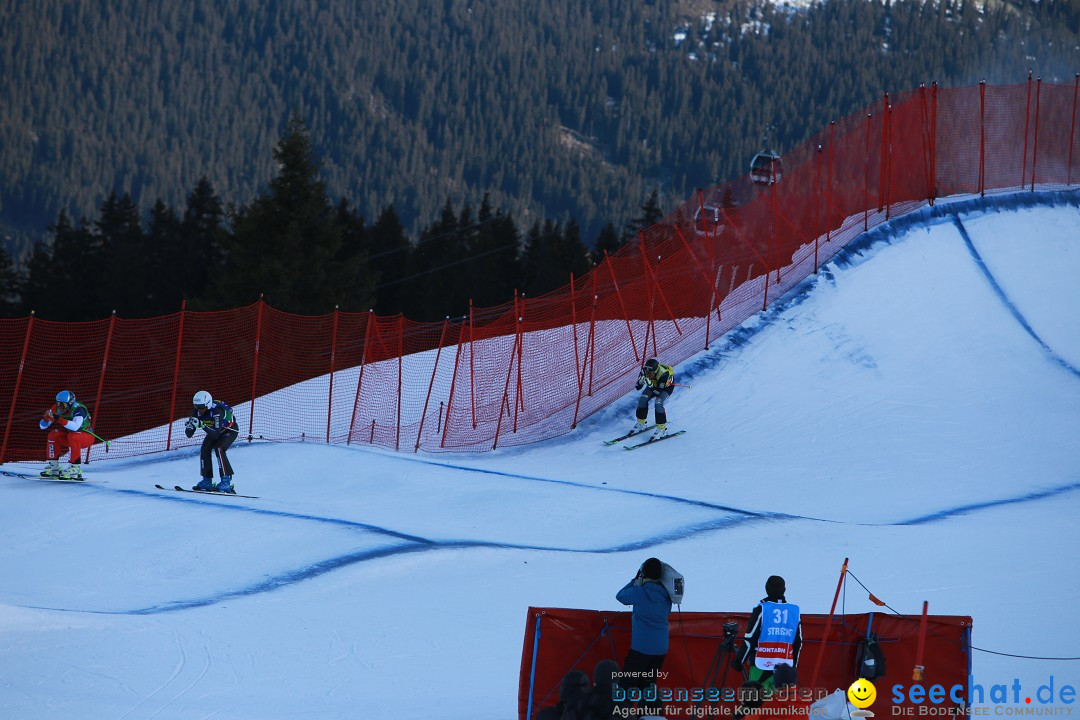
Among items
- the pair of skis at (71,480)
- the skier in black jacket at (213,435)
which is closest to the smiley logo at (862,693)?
the pair of skis at (71,480)

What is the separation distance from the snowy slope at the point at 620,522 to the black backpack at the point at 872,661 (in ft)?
5.78

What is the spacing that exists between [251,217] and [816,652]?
40.4 meters

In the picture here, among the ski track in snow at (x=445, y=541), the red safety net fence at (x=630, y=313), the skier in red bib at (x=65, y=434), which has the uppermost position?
the red safety net fence at (x=630, y=313)

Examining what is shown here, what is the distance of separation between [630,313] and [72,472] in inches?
379

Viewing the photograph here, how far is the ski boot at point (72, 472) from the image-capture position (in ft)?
56.2

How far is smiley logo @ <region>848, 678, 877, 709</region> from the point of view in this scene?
8.05 metres

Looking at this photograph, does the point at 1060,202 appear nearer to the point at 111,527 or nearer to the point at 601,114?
Result: the point at 111,527

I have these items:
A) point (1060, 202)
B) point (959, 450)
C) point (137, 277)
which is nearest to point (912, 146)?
point (1060, 202)

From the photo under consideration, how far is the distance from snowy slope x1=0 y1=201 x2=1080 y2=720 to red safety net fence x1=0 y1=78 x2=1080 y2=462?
932 mm

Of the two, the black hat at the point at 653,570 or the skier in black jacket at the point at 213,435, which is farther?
the skier in black jacket at the point at 213,435

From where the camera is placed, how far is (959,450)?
59.9 feet

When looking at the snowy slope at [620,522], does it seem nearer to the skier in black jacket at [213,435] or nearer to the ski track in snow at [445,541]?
the ski track in snow at [445,541]

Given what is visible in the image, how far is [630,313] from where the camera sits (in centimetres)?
2250

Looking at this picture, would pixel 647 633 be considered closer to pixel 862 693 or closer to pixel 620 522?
pixel 862 693
